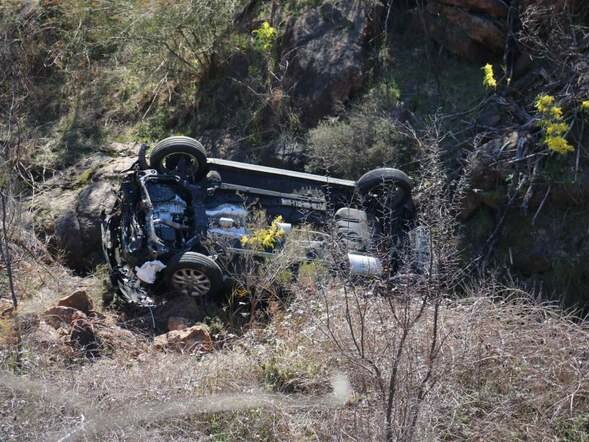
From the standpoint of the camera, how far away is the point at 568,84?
10.8m

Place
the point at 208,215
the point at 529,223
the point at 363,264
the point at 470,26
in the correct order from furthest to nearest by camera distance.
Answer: the point at 470,26
the point at 529,223
the point at 208,215
the point at 363,264

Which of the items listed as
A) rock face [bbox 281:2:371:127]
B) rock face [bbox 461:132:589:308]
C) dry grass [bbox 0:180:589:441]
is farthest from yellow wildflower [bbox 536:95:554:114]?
rock face [bbox 281:2:371:127]

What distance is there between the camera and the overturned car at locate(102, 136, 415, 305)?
31.0 feet

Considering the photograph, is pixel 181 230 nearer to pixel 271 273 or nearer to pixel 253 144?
pixel 271 273

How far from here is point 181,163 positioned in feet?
33.7

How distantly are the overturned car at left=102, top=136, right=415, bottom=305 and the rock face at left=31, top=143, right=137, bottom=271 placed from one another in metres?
0.89

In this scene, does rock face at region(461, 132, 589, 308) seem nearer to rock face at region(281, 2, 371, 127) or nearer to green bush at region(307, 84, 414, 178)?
green bush at region(307, 84, 414, 178)

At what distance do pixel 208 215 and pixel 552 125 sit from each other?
3656mm

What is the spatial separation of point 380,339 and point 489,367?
96 centimetres

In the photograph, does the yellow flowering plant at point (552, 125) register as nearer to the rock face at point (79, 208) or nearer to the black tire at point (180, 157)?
the black tire at point (180, 157)

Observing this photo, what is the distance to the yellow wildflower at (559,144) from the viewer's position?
9.80 metres

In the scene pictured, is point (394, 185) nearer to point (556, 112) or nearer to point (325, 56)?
point (556, 112)

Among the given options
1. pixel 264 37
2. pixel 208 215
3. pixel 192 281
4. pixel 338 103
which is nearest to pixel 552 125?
pixel 338 103

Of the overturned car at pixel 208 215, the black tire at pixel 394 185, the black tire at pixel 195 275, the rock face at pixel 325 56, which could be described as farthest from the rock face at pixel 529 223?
the black tire at pixel 195 275
